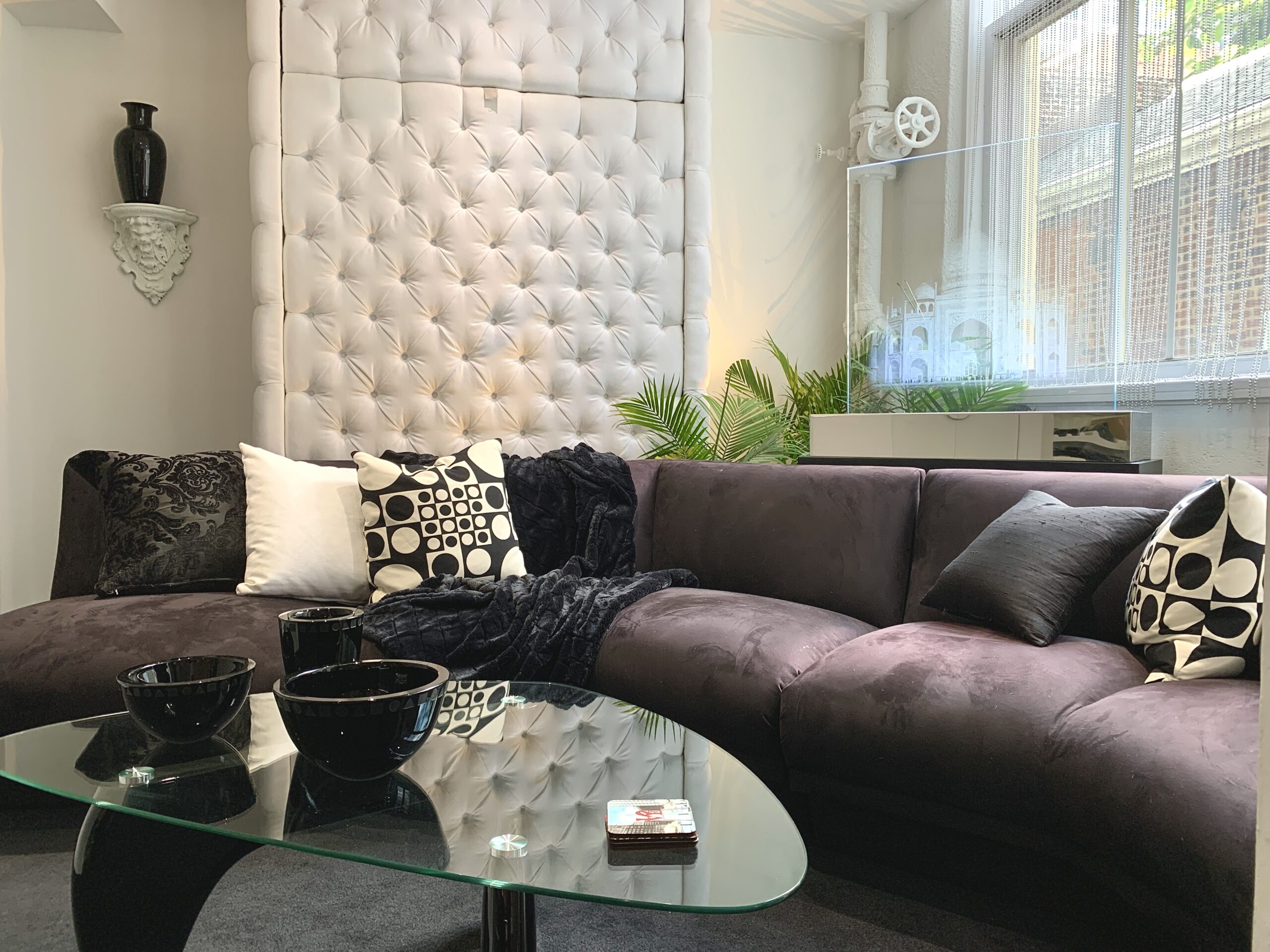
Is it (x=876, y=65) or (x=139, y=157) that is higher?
(x=876, y=65)

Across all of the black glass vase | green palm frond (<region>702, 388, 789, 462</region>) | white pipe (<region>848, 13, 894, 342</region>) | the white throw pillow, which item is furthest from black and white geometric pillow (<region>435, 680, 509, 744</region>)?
white pipe (<region>848, 13, 894, 342</region>)

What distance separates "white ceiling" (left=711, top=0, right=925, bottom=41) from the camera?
12.3 ft

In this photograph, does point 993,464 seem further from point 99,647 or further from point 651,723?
point 99,647

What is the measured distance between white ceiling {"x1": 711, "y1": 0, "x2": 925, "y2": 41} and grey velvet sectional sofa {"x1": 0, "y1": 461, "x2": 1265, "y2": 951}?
2152mm

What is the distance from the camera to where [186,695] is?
116 centimetres

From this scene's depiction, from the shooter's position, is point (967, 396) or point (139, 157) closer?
point (967, 396)

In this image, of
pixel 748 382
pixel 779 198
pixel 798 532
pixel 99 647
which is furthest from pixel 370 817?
pixel 779 198

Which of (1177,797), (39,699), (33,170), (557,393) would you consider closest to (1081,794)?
(1177,797)

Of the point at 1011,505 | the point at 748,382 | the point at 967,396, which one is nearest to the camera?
the point at 1011,505

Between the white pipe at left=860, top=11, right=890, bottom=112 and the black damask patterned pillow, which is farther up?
the white pipe at left=860, top=11, right=890, bottom=112

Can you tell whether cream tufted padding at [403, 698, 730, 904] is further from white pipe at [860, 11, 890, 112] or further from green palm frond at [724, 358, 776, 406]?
white pipe at [860, 11, 890, 112]

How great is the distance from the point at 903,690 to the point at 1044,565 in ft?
1.48

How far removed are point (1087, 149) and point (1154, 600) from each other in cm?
158

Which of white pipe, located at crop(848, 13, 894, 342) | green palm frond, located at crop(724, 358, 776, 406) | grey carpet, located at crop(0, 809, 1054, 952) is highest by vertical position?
white pipe, located at crop(848, 13, 894, 342)
